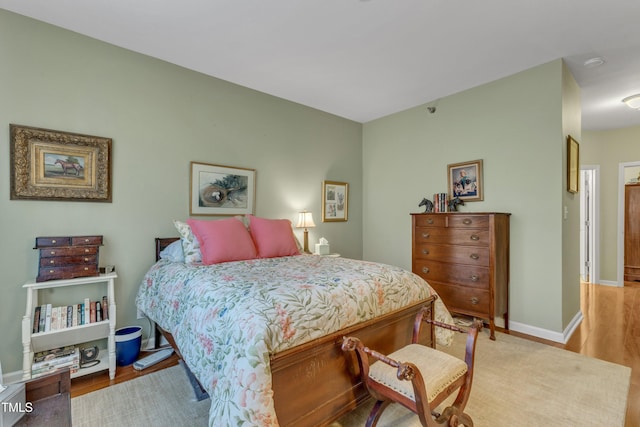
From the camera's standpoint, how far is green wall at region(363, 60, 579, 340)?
2.85m

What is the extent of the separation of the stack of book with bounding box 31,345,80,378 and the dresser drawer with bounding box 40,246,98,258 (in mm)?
737

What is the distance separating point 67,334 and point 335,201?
10.6ft

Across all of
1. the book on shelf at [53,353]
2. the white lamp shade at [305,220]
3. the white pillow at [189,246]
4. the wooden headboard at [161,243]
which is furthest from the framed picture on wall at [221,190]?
the book on shelf at [53,353]

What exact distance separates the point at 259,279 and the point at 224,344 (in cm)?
53

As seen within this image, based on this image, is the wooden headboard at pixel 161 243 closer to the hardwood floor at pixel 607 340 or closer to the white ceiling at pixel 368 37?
the hardwood floor at pixel 607 340

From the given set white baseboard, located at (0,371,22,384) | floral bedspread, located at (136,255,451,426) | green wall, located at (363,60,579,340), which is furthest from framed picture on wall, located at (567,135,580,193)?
white baseboard, located at (0,371,22,384)

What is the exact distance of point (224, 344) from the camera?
133 cm

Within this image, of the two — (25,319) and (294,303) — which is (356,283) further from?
(25,319)

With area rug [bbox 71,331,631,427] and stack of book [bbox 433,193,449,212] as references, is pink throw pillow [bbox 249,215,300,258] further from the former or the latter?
stack of book [bbox 433,193,449,212]

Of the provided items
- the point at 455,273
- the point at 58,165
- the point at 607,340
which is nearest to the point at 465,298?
the point at 455,273

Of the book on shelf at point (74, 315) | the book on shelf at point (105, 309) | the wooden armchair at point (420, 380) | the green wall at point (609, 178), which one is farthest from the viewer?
the green wall at point (609, 178)

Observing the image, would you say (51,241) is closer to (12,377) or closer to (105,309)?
(105,309)

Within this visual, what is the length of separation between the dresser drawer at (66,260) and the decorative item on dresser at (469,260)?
3124 mm

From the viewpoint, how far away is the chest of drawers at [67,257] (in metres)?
2.09
